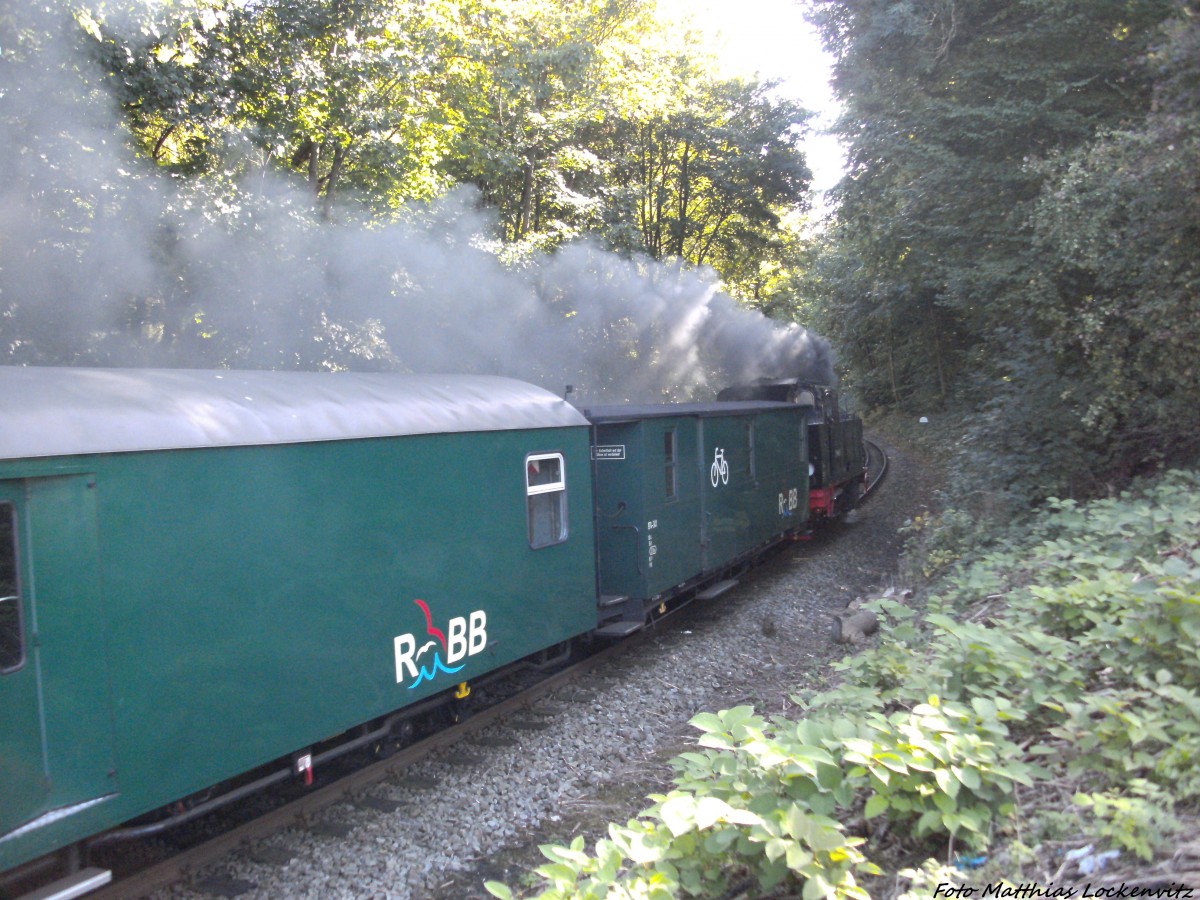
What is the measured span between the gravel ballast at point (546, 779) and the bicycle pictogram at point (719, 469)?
1.77 m

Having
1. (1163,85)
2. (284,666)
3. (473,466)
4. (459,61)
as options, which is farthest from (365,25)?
(284,666)

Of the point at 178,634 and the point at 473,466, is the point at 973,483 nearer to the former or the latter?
the point at 473,466

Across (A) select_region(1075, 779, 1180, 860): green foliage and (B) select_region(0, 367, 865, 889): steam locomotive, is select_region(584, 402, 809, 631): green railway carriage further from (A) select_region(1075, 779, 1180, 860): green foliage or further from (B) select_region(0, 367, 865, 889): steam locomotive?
(A) select_region(1075, 779, 1180, 860): green foliage

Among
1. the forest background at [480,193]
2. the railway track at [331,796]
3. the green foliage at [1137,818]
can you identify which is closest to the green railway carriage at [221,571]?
the railway track at [331,796]

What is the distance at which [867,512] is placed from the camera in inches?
770

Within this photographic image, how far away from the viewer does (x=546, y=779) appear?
241 inches

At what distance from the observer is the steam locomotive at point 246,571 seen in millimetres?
3648

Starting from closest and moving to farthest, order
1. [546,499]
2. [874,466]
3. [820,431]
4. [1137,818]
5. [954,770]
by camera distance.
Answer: [1137,818] → [954,770] → [546,499] → [820,431] → [874,466]

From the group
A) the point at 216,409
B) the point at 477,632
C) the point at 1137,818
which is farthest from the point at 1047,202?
the point at 216,409

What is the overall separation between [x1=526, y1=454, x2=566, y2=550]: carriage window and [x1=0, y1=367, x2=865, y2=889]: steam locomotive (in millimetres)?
19

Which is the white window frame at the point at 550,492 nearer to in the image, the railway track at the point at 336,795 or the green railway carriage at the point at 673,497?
the green railway carriage at the point at 673,497

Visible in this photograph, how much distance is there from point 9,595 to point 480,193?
17.1m

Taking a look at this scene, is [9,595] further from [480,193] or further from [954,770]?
[480,193]

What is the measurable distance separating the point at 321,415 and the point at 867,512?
1649 centimetres
